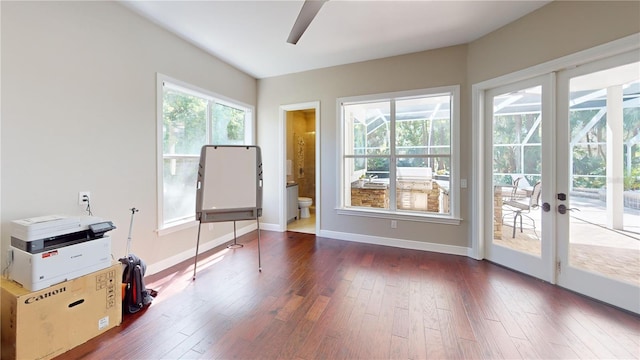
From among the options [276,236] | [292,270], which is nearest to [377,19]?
[292,270]

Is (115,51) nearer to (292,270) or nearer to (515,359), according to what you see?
(292,270)

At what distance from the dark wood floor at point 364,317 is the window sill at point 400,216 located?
0.66 m

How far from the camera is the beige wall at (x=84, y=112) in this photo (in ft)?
6.36

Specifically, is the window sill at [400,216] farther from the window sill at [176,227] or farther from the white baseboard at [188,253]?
the window sill at [176,227]

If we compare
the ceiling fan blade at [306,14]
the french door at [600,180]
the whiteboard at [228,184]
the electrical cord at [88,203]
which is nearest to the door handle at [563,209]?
the french door at [600,180]

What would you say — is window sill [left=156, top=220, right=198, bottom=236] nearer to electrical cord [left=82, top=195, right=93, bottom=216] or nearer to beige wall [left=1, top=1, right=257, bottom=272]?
beige wall [left=1, top=1, right=257, bottom=272]

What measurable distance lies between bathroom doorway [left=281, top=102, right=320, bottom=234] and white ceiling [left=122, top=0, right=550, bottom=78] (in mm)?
1129

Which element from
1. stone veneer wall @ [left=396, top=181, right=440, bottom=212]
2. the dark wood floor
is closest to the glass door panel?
the dark wood floor

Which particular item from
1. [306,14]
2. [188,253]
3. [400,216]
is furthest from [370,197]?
[306,14]

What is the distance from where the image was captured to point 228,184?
10.1 feet

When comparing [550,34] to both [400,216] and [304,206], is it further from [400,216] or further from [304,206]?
[304,206]

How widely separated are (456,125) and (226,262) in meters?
3.63

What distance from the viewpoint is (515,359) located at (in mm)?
1647

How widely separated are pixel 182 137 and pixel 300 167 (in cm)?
359
